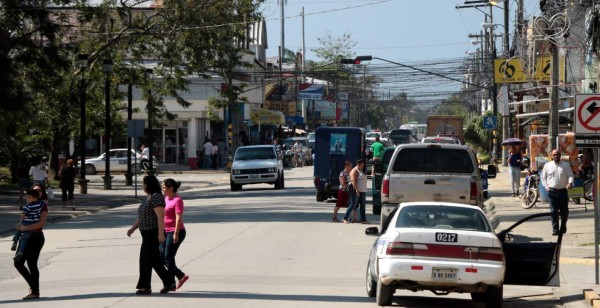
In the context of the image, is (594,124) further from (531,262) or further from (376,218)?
(376,218)

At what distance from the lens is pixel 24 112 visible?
1486 inches

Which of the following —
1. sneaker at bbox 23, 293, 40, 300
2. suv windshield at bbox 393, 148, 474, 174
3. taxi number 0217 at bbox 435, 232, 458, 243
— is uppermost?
suv windshield at bbox 393, 148, 474, 174

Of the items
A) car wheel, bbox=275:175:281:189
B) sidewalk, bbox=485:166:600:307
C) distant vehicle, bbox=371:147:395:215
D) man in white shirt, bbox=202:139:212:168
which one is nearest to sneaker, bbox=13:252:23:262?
sidewalk, bbox=485:166:600:307

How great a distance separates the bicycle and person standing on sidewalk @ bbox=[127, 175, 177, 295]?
1911 centimetres

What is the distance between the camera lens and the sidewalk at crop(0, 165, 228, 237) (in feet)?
104

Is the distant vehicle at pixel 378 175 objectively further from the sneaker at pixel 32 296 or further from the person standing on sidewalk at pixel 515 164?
the sneaker at pixel 32 296

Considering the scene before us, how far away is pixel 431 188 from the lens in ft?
69.6

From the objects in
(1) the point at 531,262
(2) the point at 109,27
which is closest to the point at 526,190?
(1) the point at 531,262

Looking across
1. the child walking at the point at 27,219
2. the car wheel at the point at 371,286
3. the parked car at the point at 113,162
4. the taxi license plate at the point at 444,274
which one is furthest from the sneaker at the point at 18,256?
the parked car at the point at 113,162

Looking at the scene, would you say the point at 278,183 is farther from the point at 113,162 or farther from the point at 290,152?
the point at 290,152

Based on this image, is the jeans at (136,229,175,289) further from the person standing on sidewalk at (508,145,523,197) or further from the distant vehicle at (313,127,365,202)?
the person standing on sidewalk at (508,145,523,197)

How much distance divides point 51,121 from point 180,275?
35.2 meters

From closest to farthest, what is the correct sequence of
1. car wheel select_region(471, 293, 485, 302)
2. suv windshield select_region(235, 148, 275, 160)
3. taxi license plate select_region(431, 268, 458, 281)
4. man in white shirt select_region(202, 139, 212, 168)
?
taxi license plate select_region(431, 268, 458, 281) < car wheel select_region(471, 293, 485, 302) < suv windshield select_region(235, 148, 275, 160) < man in white shirt select_region(202, 139, 212, 168)

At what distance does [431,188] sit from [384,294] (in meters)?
8.30
